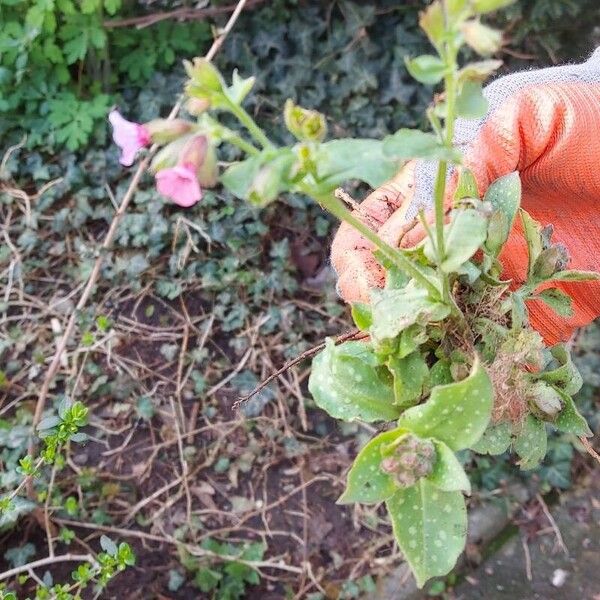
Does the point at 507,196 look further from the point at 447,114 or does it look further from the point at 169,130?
the point at 169,130

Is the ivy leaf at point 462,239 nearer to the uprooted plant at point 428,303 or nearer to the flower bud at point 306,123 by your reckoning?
the uprooted plant at point 428,303

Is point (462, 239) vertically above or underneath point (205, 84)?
underneath

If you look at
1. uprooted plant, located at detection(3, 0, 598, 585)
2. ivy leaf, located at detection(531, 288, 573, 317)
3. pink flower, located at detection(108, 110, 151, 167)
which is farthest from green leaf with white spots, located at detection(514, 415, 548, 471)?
pink flower, located at detection(108, 110, 151, 167)

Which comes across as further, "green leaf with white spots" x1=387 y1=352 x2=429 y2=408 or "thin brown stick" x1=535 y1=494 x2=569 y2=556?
"thin brown stick" x1=535 y1=494 x2=569 y2=556

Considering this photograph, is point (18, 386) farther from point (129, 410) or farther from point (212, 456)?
point (212, 456)

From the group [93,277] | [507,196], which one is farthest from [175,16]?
[507,196]

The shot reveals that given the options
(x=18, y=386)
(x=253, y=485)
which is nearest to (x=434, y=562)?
(x=253, y=485)

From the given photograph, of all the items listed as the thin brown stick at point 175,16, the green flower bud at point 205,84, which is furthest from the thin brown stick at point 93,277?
the green flower bud at point 205,84

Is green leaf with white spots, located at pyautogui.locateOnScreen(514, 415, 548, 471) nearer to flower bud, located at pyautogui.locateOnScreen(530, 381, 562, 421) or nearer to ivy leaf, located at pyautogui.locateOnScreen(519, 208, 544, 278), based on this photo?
flower bud, located at pyautogui.locateOnScreen(530, 381, 562, 421)
